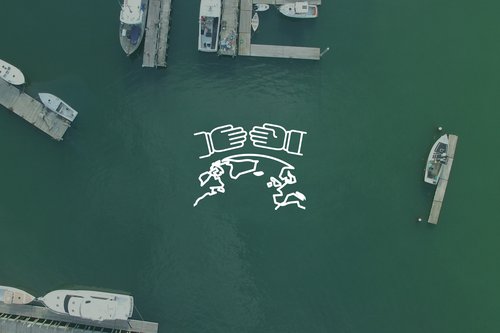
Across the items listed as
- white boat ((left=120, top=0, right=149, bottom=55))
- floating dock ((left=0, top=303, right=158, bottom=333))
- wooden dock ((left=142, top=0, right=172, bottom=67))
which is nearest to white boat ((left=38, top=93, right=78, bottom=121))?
white boat ((left=120, top=0, right=149, bottom=55))

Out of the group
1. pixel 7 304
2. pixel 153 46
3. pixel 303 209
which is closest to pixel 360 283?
pixel 303 209

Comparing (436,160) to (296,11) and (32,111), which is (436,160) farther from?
(32,111)

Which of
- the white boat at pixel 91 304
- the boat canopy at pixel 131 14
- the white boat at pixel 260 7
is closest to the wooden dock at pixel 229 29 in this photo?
the white boat at pixel 260 7

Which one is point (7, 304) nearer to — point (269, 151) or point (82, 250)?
point (82, 250)

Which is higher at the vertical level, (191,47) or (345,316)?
(191,47)

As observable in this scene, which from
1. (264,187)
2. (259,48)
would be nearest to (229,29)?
(259,48)
